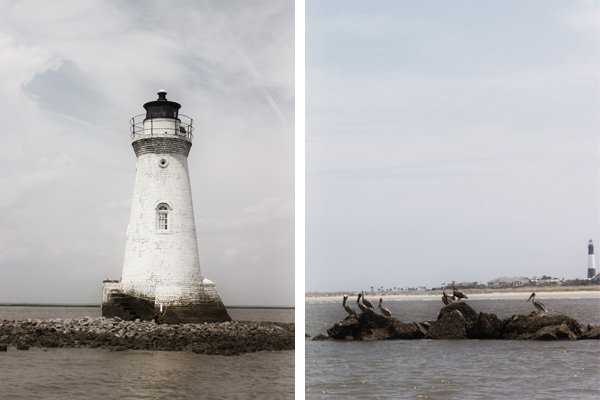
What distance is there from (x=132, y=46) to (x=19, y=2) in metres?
0.74

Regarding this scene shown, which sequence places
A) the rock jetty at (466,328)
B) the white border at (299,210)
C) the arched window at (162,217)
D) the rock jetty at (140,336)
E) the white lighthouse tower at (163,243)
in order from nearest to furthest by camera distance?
the white border at (299,210) → the rock jetty at (140,336) → the white lighthouse tower at (163,243) → the arched window at (162,217) → the rock jetty at (466,328)

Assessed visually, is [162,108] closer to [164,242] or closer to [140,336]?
[164,242]

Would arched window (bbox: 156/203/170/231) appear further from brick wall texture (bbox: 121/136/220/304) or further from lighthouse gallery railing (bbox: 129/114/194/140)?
lighthouse gallery railing (bbox: 129/114/194/140)

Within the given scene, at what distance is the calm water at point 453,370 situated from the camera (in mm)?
4844

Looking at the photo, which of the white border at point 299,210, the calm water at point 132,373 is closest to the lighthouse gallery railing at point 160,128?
the calm water at point 132,373

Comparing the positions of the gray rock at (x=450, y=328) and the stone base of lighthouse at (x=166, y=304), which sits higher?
the stone base of lighthouse at (x=166, y=304)

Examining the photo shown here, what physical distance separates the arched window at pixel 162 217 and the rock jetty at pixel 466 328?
3.65 meters

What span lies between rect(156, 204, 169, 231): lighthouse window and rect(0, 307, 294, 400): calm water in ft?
3.01

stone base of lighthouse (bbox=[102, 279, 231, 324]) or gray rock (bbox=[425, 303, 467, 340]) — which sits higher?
stone base of lighthouse (bbox=[102, 279, 231, 324])

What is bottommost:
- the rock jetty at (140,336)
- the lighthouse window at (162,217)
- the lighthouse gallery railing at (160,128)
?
the rock jetty at (140,336)

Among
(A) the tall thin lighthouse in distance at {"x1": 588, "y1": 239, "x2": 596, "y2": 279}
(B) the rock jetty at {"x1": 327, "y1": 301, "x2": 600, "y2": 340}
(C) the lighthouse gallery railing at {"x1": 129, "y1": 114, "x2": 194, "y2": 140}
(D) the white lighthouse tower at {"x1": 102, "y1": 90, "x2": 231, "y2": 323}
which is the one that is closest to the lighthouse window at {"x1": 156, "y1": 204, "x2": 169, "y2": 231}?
(D) the white lighthouse tower at {"x1": 102, "y1": 90, "x2": 231, "y2": 323}

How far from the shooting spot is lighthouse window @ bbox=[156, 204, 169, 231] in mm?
5383

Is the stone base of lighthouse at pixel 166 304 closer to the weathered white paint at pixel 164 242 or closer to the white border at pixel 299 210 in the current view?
the weathered white paint at pixel 164 242

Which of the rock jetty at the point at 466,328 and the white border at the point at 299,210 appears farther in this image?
the rock jetty at the point at 466,328
